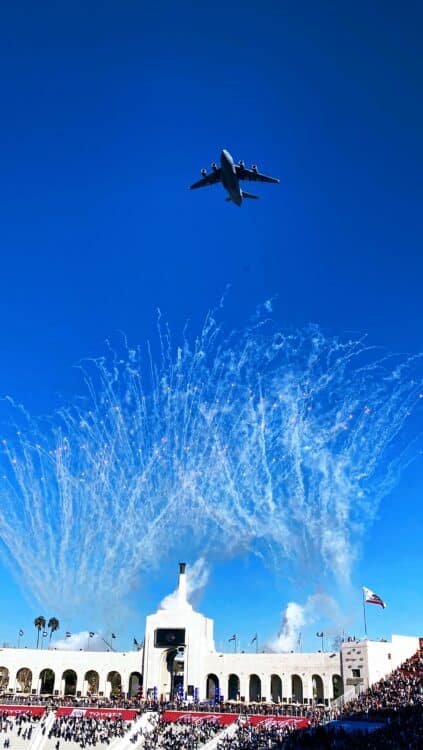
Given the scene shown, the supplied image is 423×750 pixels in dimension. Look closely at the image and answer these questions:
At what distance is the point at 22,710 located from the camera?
6391cm

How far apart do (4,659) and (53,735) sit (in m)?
27.5

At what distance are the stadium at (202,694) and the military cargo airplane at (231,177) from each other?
43099 millimetres

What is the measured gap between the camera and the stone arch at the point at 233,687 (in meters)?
77.6

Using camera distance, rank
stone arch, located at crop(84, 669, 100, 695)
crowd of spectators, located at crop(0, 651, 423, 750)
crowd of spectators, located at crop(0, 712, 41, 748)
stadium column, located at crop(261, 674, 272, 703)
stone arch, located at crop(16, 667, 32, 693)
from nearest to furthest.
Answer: crowd of spectators, located at crop(0, 651, 423, 750) → crowd of spectators, located at crop(0, 712, 41, 748) → stadium column, located at crop(261, 674, 272, 703) → stone arch, located at crop(16, 667, 32, 693) → stone arch, located at crop(84, 669, 100, 695)

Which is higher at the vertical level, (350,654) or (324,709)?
(350,654)

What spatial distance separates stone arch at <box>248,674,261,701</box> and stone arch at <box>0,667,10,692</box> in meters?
31.0

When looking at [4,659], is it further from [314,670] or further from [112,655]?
[314,670]

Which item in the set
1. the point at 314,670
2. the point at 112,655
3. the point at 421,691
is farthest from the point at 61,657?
the point at 421,691

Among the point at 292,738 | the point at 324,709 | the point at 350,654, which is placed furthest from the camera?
the point at 350,654

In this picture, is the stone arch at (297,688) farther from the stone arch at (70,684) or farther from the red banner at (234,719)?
the stone arch at (70,684)

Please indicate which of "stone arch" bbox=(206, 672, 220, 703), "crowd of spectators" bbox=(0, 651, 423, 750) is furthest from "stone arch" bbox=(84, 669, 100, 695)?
"crowd of spectators" bbox=(0, 651, 423, 750)

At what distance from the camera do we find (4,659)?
79875 mm

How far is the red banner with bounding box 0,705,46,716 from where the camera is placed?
63.2 metres

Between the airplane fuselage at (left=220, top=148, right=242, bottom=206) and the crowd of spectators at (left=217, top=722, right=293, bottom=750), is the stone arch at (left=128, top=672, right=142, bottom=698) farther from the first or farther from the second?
the airplane fuselage at (left=220, top=148, right=242, bottom=206)
